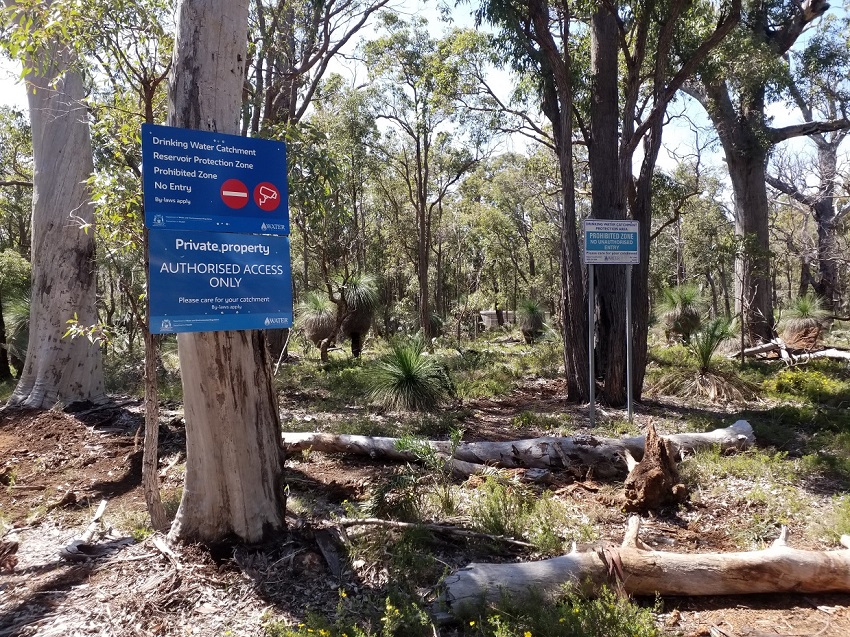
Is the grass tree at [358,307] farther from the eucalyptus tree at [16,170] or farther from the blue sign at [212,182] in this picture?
the blue sign at [212,182]

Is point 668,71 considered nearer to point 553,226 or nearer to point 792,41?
point 792,41

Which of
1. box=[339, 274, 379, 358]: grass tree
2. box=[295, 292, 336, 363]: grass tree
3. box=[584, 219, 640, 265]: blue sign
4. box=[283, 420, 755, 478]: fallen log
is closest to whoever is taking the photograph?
box=[283, 420, 755, 478]: fallen log

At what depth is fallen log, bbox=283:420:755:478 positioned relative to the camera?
597 cm

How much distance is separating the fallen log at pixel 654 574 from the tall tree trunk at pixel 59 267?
682 cm

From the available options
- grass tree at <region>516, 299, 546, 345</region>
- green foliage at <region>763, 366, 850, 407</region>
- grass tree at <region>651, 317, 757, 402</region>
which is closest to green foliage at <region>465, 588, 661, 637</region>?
grass tree at <region>651, 317, 757, 402</region>

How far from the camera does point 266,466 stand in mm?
3975

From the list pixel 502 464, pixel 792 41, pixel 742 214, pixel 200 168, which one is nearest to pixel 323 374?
pixel 502 464

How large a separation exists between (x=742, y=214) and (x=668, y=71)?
23.9ft

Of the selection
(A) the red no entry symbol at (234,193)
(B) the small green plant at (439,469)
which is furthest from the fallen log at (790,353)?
(A) the red no entry symbol at (234,193)

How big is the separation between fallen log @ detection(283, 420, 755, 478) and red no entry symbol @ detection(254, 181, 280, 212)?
2927 mm

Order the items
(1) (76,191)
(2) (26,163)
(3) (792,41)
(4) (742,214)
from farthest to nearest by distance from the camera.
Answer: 1. (2) (26,163)
2. (4) (742,214)
3. (3) (792,41)
4. (1) (76,191)

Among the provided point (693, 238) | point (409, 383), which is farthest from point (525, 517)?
point (693, 238)

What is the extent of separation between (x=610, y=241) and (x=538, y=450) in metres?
3.15

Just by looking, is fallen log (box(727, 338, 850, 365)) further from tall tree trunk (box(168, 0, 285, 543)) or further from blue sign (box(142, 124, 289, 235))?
blue sign (box(142, 124, 289, 235))
